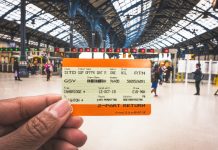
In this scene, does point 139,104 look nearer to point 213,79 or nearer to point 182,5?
point 213,79

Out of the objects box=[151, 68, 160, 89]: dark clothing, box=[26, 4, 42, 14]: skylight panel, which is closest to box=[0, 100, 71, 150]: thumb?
box=[151, 68, 160, 89]: dark clothing

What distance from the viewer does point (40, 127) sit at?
123cm

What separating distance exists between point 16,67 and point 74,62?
19489mm

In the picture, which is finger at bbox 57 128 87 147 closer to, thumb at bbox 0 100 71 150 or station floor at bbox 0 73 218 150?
thumb at bbox 0 100 71 150

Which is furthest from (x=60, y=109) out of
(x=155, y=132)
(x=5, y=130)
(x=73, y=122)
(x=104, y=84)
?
(x=155, y=132)

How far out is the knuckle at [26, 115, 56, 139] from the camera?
1213 mm

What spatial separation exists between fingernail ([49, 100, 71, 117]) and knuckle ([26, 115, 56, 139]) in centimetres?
4

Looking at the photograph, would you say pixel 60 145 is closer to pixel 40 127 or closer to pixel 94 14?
pixel 40 127

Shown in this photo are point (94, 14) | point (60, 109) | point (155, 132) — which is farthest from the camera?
point (94, 14)

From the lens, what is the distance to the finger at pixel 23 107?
4.46ft

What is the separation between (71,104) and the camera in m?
1.28

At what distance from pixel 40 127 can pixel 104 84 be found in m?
0.35

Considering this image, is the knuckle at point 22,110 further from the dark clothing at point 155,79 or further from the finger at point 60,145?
the dark clothing at point 155,79

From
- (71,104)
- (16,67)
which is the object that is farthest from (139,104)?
(16,67)
